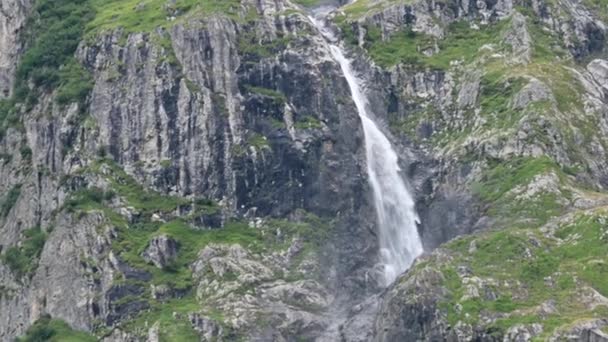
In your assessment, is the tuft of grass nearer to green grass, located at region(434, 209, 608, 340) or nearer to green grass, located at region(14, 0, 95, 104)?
green grass, located at region(14, 0, 95, 104)

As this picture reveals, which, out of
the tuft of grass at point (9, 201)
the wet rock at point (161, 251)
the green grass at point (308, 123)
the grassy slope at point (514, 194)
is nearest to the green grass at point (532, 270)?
the grassy slope at point (514, 194)

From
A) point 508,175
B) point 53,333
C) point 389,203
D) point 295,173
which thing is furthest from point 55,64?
point 508,175

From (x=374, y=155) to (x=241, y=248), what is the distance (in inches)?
749

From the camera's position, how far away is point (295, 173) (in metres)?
174

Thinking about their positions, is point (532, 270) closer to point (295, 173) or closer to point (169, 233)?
point (295, 173)

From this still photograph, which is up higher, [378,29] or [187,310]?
[378,29]

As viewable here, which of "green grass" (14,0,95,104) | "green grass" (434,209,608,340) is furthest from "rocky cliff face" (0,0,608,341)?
"green grass" (14,0,95,104)

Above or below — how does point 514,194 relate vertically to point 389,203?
below

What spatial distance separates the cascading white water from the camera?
17050cm

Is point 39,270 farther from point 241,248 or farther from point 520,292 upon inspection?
point 520,292

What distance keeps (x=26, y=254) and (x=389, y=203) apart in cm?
3369

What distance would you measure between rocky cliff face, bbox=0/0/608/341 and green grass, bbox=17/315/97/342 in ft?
1.26

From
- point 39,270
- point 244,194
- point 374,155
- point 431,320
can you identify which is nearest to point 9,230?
point 39,270

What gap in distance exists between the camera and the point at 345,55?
189875 millimetres
